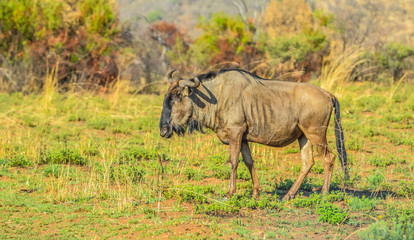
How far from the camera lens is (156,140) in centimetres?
1105

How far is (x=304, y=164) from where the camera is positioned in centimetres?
707

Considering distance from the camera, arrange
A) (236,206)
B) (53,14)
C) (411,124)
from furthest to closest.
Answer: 1. (53,14)
2. (411,124)
3. (236,206)

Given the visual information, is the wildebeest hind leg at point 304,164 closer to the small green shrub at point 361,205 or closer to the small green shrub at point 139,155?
the small green shrub at point 361,205

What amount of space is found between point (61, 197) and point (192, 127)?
2016 mm

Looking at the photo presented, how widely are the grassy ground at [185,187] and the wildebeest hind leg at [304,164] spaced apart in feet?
0.81

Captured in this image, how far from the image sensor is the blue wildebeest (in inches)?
269

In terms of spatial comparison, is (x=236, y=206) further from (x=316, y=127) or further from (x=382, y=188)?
(x=382, y=188)

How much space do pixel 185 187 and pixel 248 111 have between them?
4.57ft

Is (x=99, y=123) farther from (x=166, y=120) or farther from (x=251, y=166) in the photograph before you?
(x=251, y=166)

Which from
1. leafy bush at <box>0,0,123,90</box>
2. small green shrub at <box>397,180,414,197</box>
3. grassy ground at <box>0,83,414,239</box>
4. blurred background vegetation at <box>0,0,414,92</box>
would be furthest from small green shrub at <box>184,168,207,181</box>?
leafy bush at <box>0,0,123,90</box>

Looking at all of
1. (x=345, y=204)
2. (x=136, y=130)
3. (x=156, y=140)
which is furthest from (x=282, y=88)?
(x=136, y=130)

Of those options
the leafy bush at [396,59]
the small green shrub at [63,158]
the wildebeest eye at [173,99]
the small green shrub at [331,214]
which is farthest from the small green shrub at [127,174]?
the leafy bush at [396,59]

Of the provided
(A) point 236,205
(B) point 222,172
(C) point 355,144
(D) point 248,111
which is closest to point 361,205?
(A) point 236,205

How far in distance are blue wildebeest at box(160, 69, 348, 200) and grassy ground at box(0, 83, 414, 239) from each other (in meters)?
0.64
